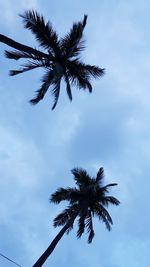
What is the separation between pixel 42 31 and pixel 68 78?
3.75 metres

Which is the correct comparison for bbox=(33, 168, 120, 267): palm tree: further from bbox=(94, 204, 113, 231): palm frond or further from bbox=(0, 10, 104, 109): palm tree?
bbox=(0, 10, 104, 109): palm tree

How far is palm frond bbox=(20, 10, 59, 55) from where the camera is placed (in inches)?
974

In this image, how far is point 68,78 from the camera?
28.0 m

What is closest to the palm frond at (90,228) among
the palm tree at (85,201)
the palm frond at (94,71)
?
the palm tree at (85,201)

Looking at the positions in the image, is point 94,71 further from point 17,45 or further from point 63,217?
point 63,217

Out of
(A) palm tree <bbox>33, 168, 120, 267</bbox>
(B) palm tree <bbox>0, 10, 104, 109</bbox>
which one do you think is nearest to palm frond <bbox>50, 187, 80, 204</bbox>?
(A) palm tree <bbox>33, 168, 120, 267</bbox>

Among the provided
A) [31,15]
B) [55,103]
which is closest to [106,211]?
[55,103]

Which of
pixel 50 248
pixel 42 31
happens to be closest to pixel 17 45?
pixel 42 31

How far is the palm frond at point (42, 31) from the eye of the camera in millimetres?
24752

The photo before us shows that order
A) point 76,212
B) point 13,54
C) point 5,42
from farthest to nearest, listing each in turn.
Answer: point 76,212 < point 13,54 < point 5,42

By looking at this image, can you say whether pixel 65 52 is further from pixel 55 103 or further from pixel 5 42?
pixel 5 42

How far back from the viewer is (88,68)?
2864 centimetres

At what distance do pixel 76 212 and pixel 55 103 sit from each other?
8281mm

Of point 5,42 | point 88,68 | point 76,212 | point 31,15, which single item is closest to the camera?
point 5,42
